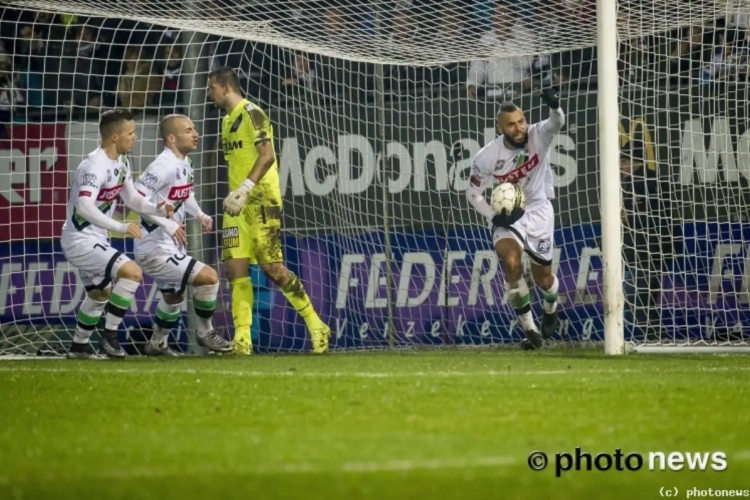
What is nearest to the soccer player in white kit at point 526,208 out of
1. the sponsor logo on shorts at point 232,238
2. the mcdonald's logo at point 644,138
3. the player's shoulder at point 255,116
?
the mcdonald's logo at point 644,138

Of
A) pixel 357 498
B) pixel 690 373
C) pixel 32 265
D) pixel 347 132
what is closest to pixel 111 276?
pixel 32 265

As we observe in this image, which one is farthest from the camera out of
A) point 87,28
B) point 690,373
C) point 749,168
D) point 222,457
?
point 87,28

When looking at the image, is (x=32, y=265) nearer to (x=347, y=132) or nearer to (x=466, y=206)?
(x=347, y=132)

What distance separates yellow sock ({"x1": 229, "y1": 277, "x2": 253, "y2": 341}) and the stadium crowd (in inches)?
73.7

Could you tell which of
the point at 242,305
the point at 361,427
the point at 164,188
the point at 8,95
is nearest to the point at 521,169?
the point at 242,305

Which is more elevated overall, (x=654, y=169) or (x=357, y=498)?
(x=654, y=169)

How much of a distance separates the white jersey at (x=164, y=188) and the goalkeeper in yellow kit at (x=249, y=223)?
37 cm

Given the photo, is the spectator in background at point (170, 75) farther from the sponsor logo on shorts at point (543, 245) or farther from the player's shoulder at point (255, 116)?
the sponsor logo on shorts at point (543, 245)

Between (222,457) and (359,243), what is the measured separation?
687 centimetres

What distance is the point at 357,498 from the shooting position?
12.7 feet

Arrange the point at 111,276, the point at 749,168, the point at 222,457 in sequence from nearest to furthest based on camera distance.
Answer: the point at 222,457 → the point at 111,276 → the point at 749,168

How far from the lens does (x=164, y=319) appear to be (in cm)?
993

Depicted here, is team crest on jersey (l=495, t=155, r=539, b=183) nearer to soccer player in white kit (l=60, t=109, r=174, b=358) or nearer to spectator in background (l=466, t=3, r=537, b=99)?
spectator in background (l=466, t=3, r=537, b=99)

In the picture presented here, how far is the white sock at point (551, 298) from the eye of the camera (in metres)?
10.4
